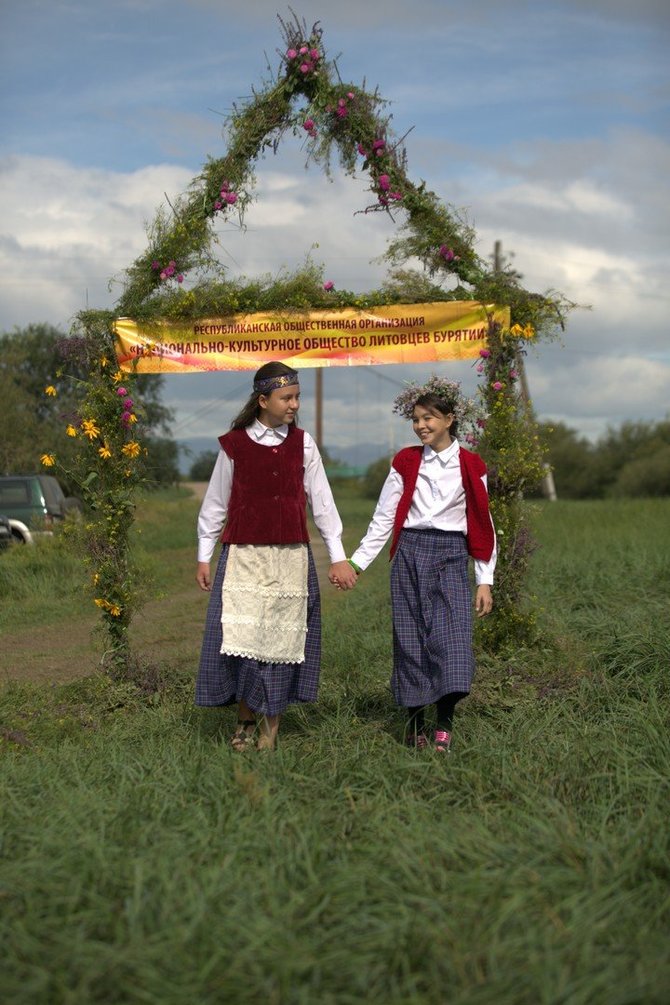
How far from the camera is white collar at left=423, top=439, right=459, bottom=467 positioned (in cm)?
579

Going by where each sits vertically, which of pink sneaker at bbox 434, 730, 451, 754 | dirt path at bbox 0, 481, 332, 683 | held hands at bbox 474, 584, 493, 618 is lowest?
dirt path at bbox 0, 481, 332, 683

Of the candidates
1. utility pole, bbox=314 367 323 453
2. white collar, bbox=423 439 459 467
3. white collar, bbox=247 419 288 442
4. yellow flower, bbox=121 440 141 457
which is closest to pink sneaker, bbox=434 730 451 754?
white collar, bbox=423 439 459 467

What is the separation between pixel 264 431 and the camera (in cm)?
554

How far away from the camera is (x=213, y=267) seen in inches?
277

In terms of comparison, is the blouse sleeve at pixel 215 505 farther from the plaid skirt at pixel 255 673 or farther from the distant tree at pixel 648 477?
the distant tree at pixel 648 477

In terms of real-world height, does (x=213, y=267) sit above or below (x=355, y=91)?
below

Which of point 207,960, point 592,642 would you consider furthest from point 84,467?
point 207,960

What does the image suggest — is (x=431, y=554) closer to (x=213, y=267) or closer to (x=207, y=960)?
(x=213, y=267)

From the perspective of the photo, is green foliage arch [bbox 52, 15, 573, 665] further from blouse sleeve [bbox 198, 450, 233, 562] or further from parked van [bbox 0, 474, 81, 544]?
parked van [bbox 0, 474, 81, 544]

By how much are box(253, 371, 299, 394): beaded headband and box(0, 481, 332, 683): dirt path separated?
7.81 feet

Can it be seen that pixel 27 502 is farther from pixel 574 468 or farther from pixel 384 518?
pixel 574 468

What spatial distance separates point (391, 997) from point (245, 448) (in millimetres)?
3071

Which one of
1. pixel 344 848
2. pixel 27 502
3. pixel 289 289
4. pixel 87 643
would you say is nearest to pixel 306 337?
pixel 289 289

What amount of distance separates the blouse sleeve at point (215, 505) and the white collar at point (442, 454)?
1.03 meters
